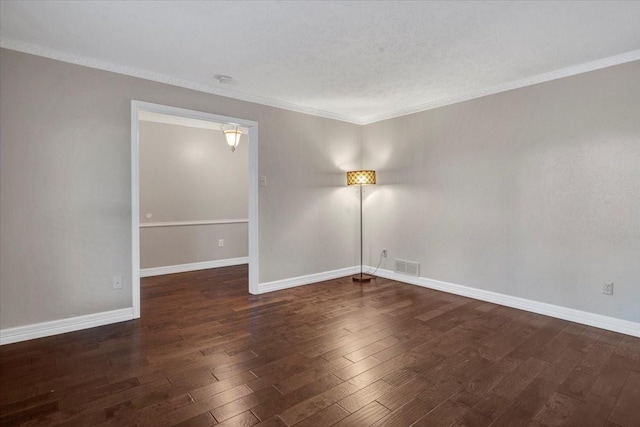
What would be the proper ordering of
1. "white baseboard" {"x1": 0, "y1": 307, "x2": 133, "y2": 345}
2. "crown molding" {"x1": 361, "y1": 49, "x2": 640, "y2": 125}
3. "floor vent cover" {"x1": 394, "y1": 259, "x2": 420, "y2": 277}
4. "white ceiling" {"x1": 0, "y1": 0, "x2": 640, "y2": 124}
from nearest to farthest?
"white ceiling" {"x1": 0, "y1": 0, "x2": 640, "y2": 124} → "white baseboard" {"x1": 0, "y1": 307, "x2": 133, "y2": 345} → "crown molding" {"x1": 361, "y1": 49, "x2": 640, "y2": 125} → "floor vent cover" {"x1": 394, "y1": 259, "x2": 420, "y2": 277}

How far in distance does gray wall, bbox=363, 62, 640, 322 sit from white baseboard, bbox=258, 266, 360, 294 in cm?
100

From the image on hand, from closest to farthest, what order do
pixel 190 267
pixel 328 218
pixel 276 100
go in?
pixel 276 100 < pixel 328 218 < pixel 190 267

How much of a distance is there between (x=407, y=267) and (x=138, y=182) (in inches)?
146

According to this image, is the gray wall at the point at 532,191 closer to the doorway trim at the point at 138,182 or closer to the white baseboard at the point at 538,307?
the white baseboard at the point at 538,307

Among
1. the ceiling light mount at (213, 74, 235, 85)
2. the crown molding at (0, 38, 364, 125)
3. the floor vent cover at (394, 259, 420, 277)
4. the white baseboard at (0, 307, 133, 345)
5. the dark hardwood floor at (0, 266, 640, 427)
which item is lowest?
the dark hardwood floor at (0, 266, 640, 427)

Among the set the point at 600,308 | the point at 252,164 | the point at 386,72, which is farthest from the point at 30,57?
the point at 600,308

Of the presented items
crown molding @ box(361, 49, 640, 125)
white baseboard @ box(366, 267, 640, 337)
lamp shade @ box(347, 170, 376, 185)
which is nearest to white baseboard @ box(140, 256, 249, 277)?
lamp shade @ box(347, 170, 376, 185)

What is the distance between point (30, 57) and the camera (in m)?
2.87

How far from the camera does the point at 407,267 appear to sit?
485 cm

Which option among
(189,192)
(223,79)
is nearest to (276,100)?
(223,79)

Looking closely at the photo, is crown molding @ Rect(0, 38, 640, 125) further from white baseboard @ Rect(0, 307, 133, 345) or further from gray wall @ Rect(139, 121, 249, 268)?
white baseboard @ Rect(0, 307, 133, 345)

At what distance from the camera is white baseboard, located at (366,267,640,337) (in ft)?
10.1

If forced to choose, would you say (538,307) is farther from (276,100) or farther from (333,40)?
(276,100)

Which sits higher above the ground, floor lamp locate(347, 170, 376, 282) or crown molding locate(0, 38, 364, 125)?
crown molding locate(0, 38, 364, 125)
